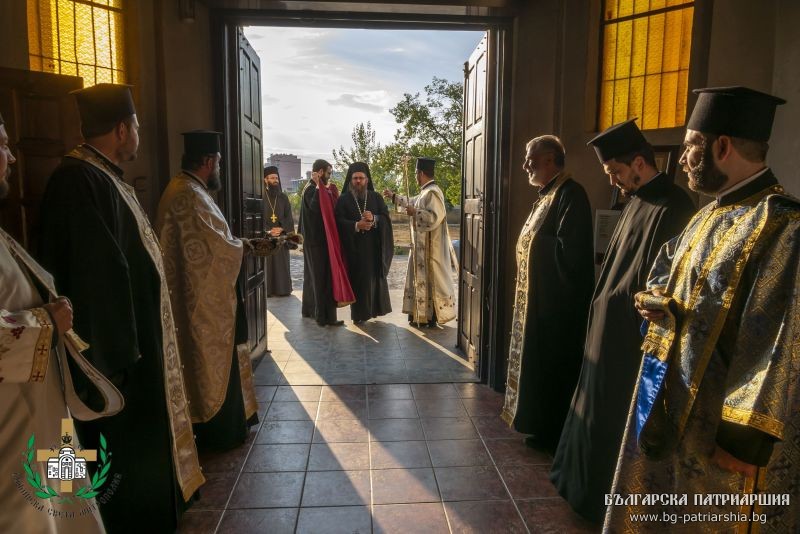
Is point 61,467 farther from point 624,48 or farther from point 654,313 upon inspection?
point 624,48

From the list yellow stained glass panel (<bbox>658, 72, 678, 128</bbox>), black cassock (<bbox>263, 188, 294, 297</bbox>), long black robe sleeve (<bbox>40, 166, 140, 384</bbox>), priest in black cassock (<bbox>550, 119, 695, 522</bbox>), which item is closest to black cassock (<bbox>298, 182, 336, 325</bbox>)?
black cassock (<bbox>263, 188, 294, 297</bbox>)

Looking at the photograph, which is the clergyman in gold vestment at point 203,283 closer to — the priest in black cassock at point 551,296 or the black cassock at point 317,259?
the priest in black cassock at point 551,296

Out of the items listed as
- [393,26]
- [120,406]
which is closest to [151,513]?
[120,406]

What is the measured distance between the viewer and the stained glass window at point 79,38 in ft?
10.3

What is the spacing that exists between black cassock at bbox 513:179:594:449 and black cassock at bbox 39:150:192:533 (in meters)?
2.12

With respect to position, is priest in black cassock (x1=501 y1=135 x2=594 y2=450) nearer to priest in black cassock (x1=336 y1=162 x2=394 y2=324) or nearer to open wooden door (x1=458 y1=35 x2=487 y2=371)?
open wooden door (x1=458 y1=35 x2=487 y2=371)

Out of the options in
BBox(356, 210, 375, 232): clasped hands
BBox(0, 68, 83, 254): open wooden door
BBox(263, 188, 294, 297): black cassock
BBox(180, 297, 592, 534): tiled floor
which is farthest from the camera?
BBox(263, 188, 294, 297): black cassock

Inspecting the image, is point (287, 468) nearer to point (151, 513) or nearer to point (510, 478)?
point (151, 513)

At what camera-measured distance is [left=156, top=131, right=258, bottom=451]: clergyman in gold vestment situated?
3148 mm

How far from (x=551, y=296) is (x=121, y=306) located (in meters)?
2.35

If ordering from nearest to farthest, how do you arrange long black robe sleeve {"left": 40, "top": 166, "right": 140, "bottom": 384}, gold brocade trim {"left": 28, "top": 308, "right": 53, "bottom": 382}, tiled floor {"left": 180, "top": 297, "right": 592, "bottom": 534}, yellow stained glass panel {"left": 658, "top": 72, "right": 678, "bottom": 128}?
gold brocade trim {"left": 28, "top": 308, "right": 53, "bottom": 382} → long black robe sleeve {"left": 40, "top": 166, "right": 140, "bottom": 384} → tiled floor {"left": 180, "top": 297, "right": 592, "bottom": 534} → yellow stained glass panel {"left": 658, "top": 72, "right": 678, "bottom": 128}

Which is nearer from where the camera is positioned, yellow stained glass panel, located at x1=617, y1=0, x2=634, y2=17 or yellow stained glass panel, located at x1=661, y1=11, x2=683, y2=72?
yellow stained glass panel, located at x1=661, y1=11, x2=683, y2=72

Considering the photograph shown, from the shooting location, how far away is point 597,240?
3834 millimetres

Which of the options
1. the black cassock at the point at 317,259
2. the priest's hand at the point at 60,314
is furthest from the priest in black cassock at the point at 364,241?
the priest's hand at the point at 60,314
